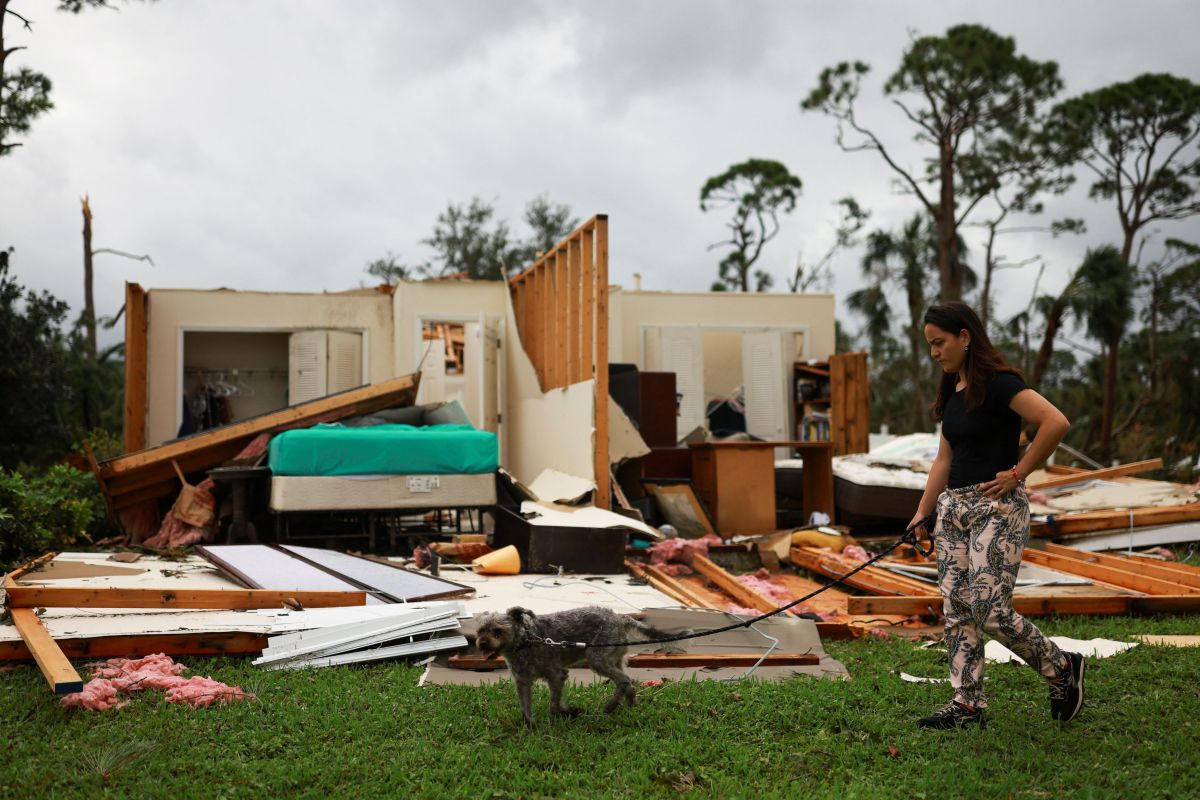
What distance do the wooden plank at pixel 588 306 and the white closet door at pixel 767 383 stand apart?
6.20 m

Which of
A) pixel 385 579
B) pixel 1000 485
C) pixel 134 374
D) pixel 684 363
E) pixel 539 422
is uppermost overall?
pixel 684 363

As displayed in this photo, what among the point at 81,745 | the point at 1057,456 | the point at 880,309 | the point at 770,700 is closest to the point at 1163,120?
the point at 880,309

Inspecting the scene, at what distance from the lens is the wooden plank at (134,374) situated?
46.0 feet

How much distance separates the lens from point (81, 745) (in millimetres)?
3709

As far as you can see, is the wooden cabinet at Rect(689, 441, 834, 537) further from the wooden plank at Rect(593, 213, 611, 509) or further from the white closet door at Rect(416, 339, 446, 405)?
the white closet door at Rect(416, 339, 446, 405)

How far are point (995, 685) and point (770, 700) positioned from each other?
1.13 meters

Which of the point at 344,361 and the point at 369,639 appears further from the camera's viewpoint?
the point at 344,361

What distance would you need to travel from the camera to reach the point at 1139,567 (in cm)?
794

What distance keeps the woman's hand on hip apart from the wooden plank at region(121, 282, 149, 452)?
513 inches

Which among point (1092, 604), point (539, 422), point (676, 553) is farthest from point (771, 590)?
point (539, 422)

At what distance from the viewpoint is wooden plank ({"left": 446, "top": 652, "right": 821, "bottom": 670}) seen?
496 cm

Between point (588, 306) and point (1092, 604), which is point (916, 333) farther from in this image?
point (1092, 604)

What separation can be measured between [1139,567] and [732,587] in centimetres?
344

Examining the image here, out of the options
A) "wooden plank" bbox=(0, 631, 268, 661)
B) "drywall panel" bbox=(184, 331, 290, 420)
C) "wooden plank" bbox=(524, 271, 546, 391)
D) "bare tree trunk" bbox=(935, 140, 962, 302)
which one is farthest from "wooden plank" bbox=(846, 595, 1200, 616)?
"bare tree trunk" bbox=(935, 140, 962, 302)
